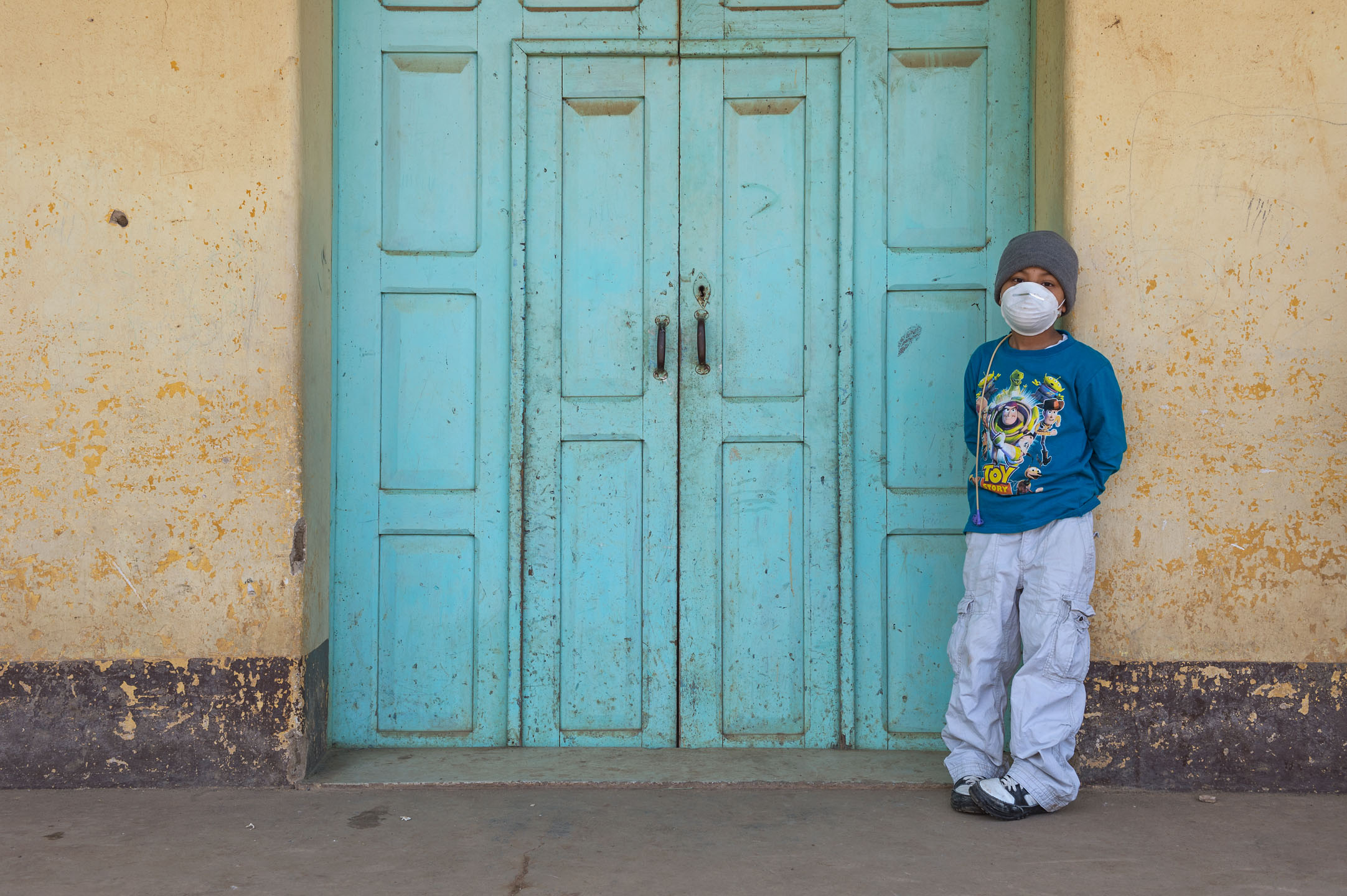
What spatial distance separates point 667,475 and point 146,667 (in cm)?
158

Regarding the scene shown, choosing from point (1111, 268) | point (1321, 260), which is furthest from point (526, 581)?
point (1321, 260)

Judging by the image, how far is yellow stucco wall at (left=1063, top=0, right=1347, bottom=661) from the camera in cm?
282

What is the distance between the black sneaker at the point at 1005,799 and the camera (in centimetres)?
257

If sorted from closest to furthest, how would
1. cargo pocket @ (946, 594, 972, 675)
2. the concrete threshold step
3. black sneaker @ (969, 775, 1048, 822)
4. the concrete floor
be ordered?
the concrete floor, black sneaker @ (969, 775, 1048, 822), cargo pocket @ (946, 594, 972, 675), the concrete threshold step

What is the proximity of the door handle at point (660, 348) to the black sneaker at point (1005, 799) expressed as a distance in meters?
1.47

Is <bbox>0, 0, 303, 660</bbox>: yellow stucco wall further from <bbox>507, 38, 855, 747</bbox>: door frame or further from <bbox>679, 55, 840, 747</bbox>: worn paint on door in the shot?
<bbox>679, 55, 840, 747</bbox>: worn paint on door

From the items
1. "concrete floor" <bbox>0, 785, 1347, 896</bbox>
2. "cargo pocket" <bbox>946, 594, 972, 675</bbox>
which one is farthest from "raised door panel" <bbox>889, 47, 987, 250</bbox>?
"concrete floor" <bbox>0, 785, 1347, 896</bbox>

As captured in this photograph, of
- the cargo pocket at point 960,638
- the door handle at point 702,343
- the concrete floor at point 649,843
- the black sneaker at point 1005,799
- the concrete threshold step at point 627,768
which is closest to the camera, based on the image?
the concrete floor at point 649,843

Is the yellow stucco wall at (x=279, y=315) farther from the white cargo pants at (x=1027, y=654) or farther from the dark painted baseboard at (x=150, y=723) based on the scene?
the white cargo pants at (x=1027, y=654)

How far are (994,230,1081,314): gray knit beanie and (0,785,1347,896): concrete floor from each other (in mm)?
1373

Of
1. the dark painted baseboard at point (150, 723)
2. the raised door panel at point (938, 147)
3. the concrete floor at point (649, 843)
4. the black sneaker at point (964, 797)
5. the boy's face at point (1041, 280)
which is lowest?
the concrete floor at point (649, 843)

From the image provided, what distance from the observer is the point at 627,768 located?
2.98 m

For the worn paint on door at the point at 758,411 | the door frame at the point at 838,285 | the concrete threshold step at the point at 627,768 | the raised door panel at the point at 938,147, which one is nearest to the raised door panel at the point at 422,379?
the door frame at the point at 838,285

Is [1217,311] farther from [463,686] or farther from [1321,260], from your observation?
[463,686]
